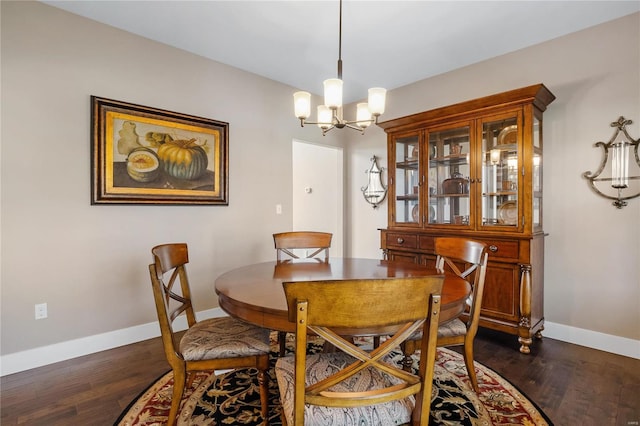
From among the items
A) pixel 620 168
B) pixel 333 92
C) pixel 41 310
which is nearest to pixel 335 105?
pixel 333 92

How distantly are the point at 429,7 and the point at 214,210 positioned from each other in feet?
8.32

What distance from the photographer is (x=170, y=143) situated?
2906mm

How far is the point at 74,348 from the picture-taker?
2439 mm

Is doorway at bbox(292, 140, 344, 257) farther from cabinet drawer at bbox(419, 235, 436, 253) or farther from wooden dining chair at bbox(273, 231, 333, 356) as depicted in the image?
wooden dining chair at bbox(273, 231, 333, 356)

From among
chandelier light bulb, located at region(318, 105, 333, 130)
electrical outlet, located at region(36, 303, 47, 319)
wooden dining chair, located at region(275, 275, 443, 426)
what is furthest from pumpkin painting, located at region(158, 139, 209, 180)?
wooden dining chair, located at region(275, 275, 443, 426)

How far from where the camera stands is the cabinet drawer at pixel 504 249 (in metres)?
2.54

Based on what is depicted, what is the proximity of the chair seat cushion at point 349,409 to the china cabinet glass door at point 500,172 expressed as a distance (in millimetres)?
1994

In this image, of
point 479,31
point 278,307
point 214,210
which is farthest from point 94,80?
point 479,31

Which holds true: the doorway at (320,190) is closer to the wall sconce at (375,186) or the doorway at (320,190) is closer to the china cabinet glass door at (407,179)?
the wall sconce at (375,186)

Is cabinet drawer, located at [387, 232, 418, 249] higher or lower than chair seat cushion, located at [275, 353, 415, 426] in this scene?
higher

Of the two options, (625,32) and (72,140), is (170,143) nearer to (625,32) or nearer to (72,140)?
(72,140)

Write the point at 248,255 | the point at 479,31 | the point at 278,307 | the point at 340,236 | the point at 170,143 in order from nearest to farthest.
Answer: the point at 278,307 < the point at 479,31 < the point at 170,143 < the point at 248,255 < the point at 340,236

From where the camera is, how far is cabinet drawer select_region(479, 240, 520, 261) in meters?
2.54

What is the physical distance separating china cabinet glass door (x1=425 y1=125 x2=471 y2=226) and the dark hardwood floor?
44.7 inches
